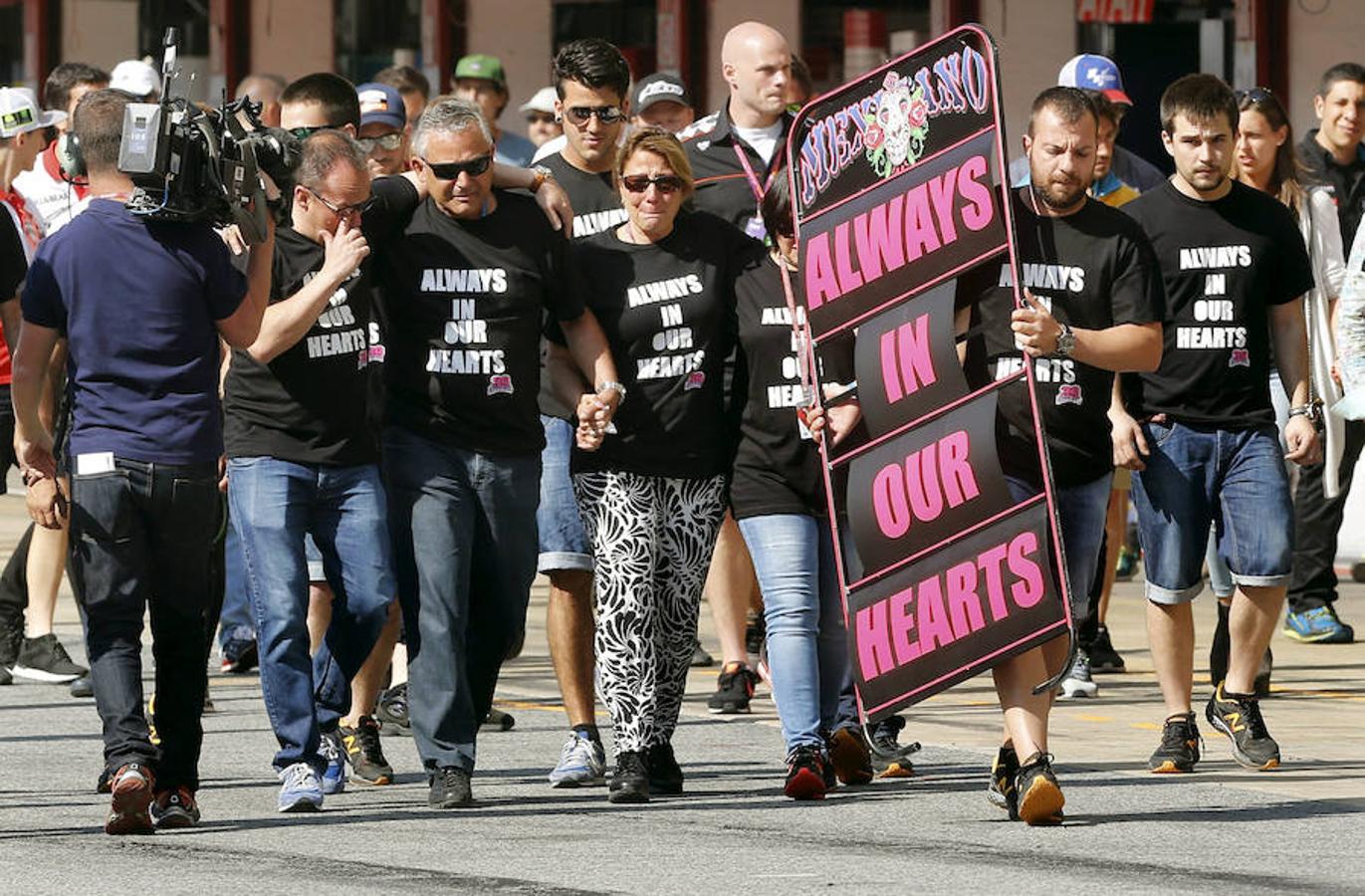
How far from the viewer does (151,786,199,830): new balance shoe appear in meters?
8.99

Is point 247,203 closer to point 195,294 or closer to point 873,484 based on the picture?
point 195,294

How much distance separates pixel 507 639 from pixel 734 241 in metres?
1.35

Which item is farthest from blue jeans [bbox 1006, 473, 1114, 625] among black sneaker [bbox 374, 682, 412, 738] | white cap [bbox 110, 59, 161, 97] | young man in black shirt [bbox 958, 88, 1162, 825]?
white cap [bbox 110, 59, 161, 97]

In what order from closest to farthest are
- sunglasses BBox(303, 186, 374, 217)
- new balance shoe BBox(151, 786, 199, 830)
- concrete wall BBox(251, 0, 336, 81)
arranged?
new balance shoe BBox(151, 786, 199, 830)
sunglasses BBox(303, 186, 374, 217)
concrete wall BBox(251, 0, 336, 81)

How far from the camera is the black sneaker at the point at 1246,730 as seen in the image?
1014 centimetres

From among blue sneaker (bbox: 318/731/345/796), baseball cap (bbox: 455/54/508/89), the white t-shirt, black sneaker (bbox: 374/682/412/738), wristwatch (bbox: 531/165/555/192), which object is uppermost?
baseball cap (bbox: 455/54/508/89)

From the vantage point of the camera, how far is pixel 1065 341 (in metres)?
9.13

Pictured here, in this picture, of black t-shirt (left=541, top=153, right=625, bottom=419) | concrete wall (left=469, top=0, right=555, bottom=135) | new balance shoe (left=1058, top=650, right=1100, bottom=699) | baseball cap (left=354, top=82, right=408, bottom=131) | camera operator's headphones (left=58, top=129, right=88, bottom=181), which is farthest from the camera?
concrete wall (left=469, top=0, right=555, bottom=135)

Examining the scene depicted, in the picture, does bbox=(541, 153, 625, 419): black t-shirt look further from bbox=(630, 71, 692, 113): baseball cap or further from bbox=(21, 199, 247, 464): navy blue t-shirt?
bbox=(630, 71, 692, 113): baseball cap

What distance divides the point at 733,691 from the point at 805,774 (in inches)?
88.9

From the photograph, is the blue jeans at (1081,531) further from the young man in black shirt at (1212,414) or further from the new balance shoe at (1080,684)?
the new balance shoe at (1080,684)

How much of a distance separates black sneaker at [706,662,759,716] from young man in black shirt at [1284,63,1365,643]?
3106mm

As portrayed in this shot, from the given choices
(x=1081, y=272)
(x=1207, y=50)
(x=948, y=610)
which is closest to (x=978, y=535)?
(x=948, y=610)

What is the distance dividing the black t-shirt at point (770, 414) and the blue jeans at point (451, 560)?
0.63 metres
